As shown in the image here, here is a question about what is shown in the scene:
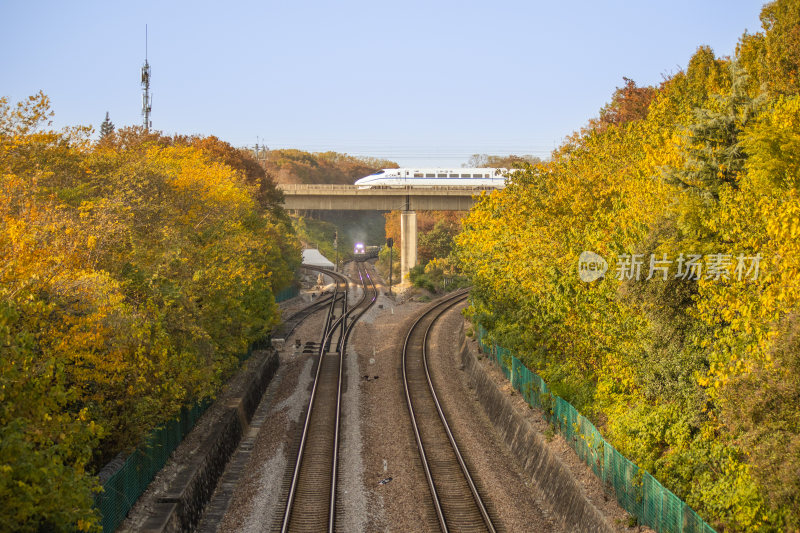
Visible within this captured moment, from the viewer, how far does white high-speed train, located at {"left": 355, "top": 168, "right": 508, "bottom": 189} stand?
237 ft

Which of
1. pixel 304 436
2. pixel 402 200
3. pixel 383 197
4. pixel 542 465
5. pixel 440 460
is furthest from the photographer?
pixel 402 200

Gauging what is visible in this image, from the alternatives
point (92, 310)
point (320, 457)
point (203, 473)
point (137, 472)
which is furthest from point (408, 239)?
point (92, 310)

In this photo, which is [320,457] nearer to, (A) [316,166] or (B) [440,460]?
(B) [440,460]

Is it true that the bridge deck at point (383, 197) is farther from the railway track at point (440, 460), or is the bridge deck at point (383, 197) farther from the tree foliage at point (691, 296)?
the tree foliage at point (691, 296)

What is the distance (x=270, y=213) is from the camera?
57906 millimetres

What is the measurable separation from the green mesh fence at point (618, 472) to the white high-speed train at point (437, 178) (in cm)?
4841

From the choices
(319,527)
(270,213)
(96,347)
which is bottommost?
(319,527)

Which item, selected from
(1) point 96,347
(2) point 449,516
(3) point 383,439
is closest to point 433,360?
(3) point 383,439

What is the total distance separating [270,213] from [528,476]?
41.0 meters

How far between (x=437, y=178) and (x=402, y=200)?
15.5 feet

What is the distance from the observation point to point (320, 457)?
2302cm

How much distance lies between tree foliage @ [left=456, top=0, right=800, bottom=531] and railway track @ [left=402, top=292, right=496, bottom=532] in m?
4.20

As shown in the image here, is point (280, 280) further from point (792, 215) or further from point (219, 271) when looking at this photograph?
point (792, 215)

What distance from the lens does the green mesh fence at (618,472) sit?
45.6ft
